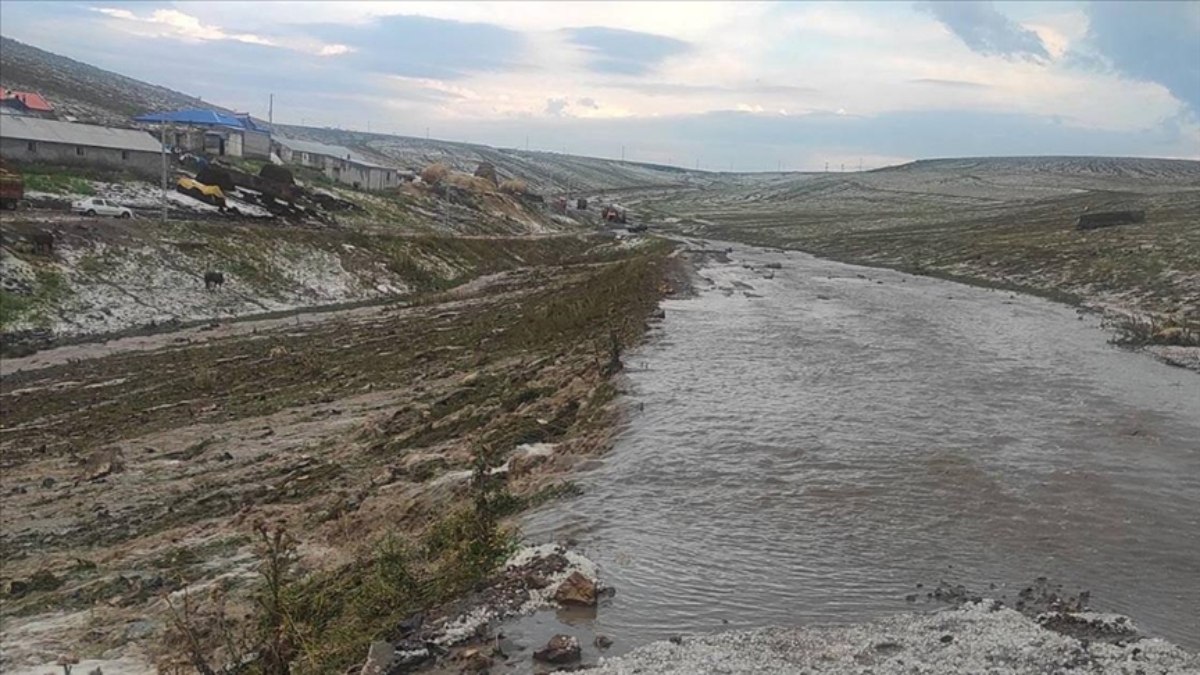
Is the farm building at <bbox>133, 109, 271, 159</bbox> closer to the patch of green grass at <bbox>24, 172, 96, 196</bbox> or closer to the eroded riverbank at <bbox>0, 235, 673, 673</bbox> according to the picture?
the patch of green grass at <bbox>24, 172, 96, 196</bbox>

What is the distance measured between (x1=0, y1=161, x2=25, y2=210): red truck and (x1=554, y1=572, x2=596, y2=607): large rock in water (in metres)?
47.2

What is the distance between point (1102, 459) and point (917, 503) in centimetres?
483

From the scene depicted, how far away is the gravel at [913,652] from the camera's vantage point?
8148 mm

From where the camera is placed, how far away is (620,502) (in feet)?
44.1

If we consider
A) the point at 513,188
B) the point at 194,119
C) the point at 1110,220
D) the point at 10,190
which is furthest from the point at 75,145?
the point at 1110,220

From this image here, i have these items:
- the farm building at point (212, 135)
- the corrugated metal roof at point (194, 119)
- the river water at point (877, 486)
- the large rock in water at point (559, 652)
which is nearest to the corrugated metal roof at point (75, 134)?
the farm building at point (212, 135)

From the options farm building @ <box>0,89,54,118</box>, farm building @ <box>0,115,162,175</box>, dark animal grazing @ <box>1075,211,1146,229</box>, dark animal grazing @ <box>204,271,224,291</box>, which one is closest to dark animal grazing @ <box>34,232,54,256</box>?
dark animal grazing @ <box>204,271,224,291</box>

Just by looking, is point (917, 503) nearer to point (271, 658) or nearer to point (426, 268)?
point (271, 658)

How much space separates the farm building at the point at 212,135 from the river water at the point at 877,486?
78.0 metres

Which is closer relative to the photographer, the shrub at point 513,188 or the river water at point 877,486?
the river water at point 877,486

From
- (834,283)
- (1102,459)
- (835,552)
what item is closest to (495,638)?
(835,552)

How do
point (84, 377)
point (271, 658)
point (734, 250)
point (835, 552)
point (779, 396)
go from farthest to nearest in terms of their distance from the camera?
point (734, 250), point (84, 377), point (779, 396), point (835, 552), point (271, 658)

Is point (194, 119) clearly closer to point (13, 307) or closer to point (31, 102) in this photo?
point (31, 102)

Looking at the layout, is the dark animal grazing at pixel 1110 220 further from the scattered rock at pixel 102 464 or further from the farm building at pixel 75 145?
the farm building at pixel 75 145
